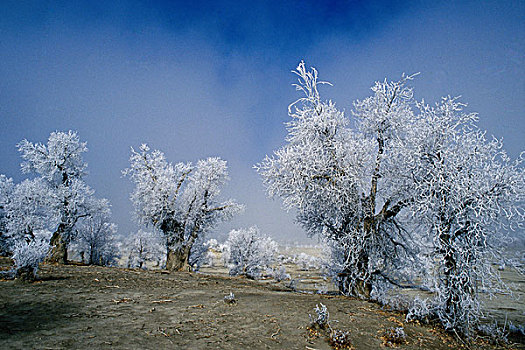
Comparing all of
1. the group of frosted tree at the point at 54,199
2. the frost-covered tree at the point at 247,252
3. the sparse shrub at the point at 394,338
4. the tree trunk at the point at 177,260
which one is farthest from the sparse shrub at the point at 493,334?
the frost-covered tree at the point at 247,252

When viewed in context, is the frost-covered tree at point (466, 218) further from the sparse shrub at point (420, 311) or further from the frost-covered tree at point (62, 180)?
the frost-covered tree at point (62, 180)

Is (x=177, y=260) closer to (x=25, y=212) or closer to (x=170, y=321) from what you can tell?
(x=25, y=212)

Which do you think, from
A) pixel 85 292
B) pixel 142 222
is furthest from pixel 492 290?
pixel 142 222

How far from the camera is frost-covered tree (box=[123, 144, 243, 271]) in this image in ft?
55.0

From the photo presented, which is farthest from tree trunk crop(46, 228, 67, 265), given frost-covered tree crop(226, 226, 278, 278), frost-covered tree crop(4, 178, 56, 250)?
frost-covered tree crop(226, 226, 278, 278)

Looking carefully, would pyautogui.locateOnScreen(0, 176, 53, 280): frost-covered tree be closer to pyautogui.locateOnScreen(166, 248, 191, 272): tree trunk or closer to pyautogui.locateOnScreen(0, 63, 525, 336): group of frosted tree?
pyautogui.locateOnScreen(0, 63, 525, 336): group of frosted tree

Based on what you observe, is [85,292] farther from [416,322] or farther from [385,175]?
[385,175]

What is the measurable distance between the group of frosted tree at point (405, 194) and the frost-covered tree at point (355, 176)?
3 cm

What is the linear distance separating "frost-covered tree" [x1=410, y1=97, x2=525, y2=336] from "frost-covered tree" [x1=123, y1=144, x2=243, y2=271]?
1346 centimetres

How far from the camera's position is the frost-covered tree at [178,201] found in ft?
55.0

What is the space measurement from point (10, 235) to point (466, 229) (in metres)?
26.2

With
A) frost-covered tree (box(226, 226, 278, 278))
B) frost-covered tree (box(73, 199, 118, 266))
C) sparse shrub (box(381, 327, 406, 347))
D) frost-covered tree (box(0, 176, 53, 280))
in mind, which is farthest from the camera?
frost-covered tree (box(226, 226, 278, 278))

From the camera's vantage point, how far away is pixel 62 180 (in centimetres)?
1698

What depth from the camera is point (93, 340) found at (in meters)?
3.96
